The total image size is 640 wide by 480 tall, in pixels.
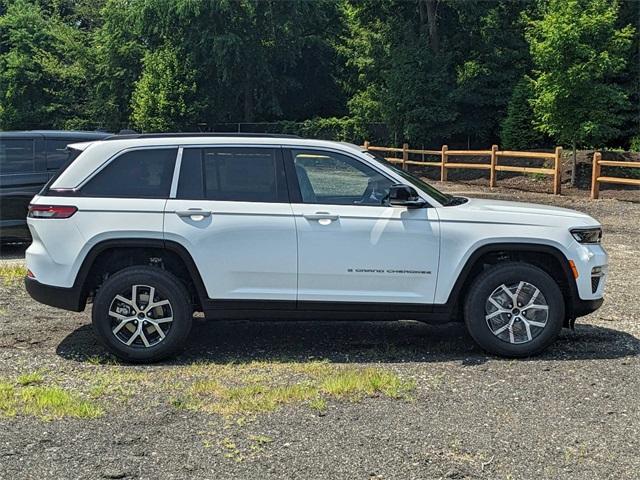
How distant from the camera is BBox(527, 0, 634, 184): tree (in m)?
20.7

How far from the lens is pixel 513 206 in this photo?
19.7 feet

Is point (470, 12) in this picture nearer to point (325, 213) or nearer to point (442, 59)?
point (442, 59)

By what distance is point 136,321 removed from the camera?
5.47 m

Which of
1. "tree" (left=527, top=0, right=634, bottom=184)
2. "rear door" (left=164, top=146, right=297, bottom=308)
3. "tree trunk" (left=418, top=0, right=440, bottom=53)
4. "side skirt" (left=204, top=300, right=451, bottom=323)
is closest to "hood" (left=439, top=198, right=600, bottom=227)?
"side skirt" (left=204, top=300, right=451, bottom=323)

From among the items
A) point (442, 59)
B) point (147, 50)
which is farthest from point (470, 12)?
point (147, 50)

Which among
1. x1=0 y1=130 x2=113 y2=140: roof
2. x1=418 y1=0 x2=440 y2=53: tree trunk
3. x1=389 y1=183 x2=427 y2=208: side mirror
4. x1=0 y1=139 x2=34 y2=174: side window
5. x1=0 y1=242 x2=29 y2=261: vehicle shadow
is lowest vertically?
x1=0 y1=242 x2=29 y2=261: vehicle shadow

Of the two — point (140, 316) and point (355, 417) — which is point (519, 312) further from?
point (140, 316)

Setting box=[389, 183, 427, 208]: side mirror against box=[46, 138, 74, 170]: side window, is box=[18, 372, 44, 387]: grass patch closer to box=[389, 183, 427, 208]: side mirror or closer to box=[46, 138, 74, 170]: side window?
box=[389, 183, 427, 208]: side mirror

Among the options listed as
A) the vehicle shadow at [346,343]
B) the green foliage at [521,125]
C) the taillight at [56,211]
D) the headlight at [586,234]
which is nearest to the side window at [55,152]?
the vehicle shadow at [346,343]

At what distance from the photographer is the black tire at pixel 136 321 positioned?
543 cm

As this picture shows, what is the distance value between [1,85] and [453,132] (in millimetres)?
30346

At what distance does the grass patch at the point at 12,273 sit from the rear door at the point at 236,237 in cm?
369

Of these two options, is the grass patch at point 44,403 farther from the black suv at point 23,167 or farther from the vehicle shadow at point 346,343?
the black suv at point 23,167

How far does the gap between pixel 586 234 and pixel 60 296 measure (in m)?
4.24
